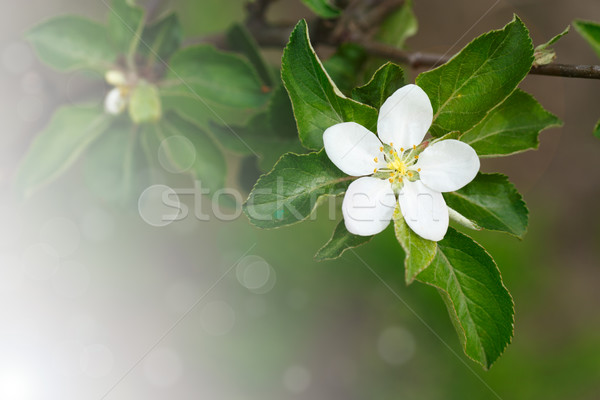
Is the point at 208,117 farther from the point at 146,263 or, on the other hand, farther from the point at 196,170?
the point at 146,263

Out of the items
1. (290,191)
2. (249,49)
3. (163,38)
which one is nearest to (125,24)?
(163,38)

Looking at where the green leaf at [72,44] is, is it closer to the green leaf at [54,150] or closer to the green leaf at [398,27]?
the green leaf at [54,150]

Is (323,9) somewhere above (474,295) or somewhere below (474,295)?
above

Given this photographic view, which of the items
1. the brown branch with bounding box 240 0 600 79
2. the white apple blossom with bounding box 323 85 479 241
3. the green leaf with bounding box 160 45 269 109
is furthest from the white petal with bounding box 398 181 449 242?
the green leaf with bounding box 160 45 269 109

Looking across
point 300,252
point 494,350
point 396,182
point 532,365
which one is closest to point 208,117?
point 396,182

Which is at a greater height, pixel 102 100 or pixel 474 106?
pixel 102 100

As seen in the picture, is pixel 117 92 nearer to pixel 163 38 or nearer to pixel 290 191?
pixel 163 38

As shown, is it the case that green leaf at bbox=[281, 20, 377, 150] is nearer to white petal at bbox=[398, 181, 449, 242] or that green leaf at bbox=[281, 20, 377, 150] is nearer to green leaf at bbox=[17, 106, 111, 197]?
white petal at bbox=[398, 181, 449, 242]
